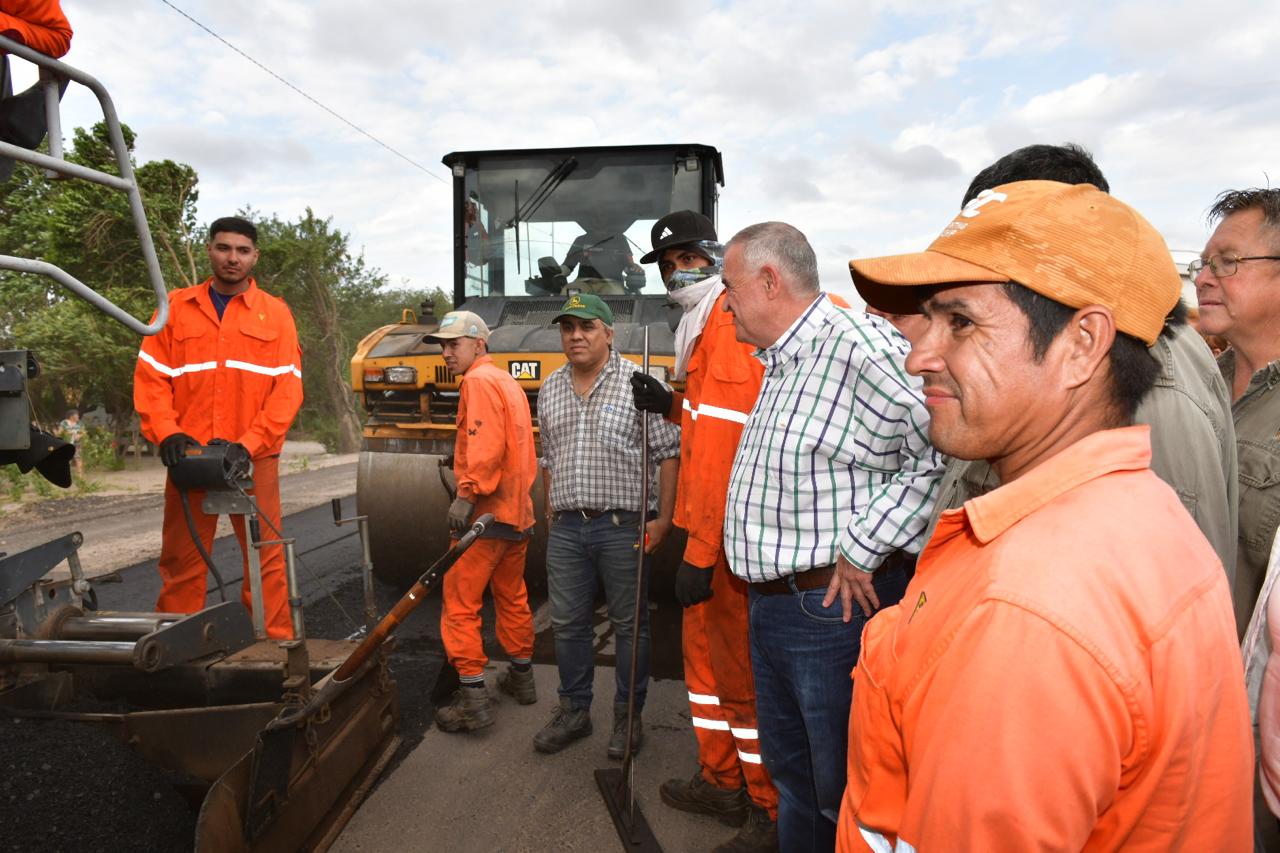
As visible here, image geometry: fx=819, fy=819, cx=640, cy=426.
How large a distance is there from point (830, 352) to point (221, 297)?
328 centimetres

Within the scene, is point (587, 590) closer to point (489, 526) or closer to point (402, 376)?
point (489, 526)

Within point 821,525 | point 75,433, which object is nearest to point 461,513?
point 821,525

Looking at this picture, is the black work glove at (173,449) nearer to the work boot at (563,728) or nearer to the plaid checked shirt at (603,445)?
the plaid checked shirt at (603,445)

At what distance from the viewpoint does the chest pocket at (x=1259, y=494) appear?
5.62 ft

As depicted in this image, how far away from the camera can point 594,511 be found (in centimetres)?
334

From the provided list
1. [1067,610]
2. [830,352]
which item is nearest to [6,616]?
[830,352]

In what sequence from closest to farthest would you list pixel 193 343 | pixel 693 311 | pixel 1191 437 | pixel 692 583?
pixel 1191 437
pixel 692 583
pixel 693 311
pixel 193 343

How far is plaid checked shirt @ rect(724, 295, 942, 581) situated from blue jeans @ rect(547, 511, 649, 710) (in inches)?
51.1

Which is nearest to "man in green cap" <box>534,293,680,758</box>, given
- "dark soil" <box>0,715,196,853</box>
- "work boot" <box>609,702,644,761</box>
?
"work boot" <box>609,702,644,761</box>

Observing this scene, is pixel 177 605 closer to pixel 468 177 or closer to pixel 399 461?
pixel 399 461

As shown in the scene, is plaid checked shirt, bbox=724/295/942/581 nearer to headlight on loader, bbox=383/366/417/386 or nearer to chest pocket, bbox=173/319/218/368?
chest pocket, bbox=173/319/218/368

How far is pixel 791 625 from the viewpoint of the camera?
6.60 ft

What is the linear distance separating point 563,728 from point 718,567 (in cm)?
115

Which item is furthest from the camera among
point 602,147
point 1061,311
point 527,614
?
point 602,147
